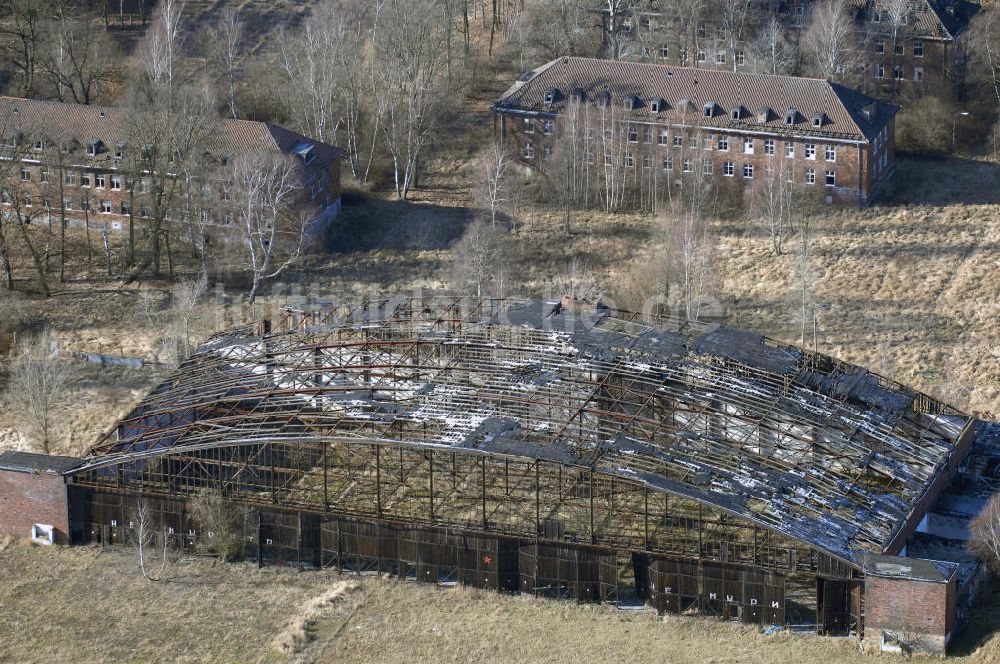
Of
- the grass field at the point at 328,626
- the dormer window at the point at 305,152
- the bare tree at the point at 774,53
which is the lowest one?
the grass field at the point at 328,626

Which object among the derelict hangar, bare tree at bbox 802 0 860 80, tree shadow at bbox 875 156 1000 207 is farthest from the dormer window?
tree shadow at bbox 875 156 1000 207

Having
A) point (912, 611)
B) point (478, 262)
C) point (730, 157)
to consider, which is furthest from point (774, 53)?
point (912, 611)

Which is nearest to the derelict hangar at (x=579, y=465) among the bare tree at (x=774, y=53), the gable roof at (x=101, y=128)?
the gable roof at (x=101, y=128)

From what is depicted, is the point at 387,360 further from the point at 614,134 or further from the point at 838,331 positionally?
the point at 614,134

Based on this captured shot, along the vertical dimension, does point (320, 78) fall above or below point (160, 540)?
above

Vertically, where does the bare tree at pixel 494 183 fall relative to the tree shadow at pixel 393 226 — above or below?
above

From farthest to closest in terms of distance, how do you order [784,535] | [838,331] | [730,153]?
1. [730,153]
2. [838,331]
3. [784,535]

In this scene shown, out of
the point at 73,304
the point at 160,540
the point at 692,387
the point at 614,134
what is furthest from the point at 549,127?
the point at 160,540

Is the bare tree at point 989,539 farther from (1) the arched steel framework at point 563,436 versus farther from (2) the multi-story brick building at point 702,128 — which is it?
(2) the multi-story brick building at point 702,128
